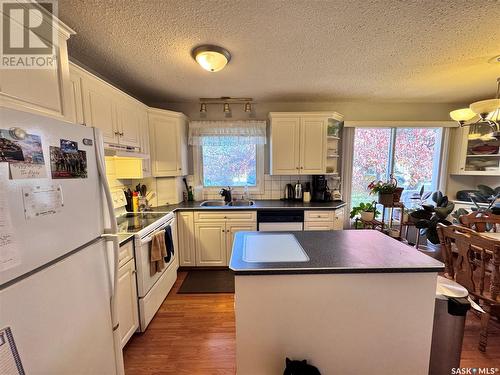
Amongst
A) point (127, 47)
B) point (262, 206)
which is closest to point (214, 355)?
point (262, 206)

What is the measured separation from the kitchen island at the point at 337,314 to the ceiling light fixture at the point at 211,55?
1600mm

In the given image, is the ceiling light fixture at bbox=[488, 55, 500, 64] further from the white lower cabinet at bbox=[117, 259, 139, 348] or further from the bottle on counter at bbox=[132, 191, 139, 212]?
the bottle on counter at bbox=[132, 191, 139, 212]

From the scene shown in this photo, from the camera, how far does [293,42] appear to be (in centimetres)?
163

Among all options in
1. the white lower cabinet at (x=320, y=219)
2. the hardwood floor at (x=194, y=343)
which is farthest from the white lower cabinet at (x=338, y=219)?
the hardwood floor at (x=194, y=343)

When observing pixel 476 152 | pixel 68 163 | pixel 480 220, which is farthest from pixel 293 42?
pixel 476 152

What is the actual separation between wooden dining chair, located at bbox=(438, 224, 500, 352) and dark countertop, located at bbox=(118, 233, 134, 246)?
258 cm

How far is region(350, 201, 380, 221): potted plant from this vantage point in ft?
9.98

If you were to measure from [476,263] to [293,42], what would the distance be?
225 centimetres

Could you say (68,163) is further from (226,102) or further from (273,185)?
(273,185)

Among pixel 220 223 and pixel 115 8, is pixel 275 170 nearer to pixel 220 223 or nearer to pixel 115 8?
pixel 220 223

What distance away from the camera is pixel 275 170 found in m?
3.07

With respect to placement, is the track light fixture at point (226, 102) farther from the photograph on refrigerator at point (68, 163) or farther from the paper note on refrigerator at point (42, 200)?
the paper note on refrigerator at point (42, 200)

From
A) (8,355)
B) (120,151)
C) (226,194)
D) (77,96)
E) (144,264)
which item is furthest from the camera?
(226,194)

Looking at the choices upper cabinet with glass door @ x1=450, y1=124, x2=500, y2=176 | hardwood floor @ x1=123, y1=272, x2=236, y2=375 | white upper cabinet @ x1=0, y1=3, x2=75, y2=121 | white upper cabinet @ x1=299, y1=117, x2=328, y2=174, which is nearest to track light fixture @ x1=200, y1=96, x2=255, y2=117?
white upper cabinet @ x1=299, y1=117, x2=328, y2=174
